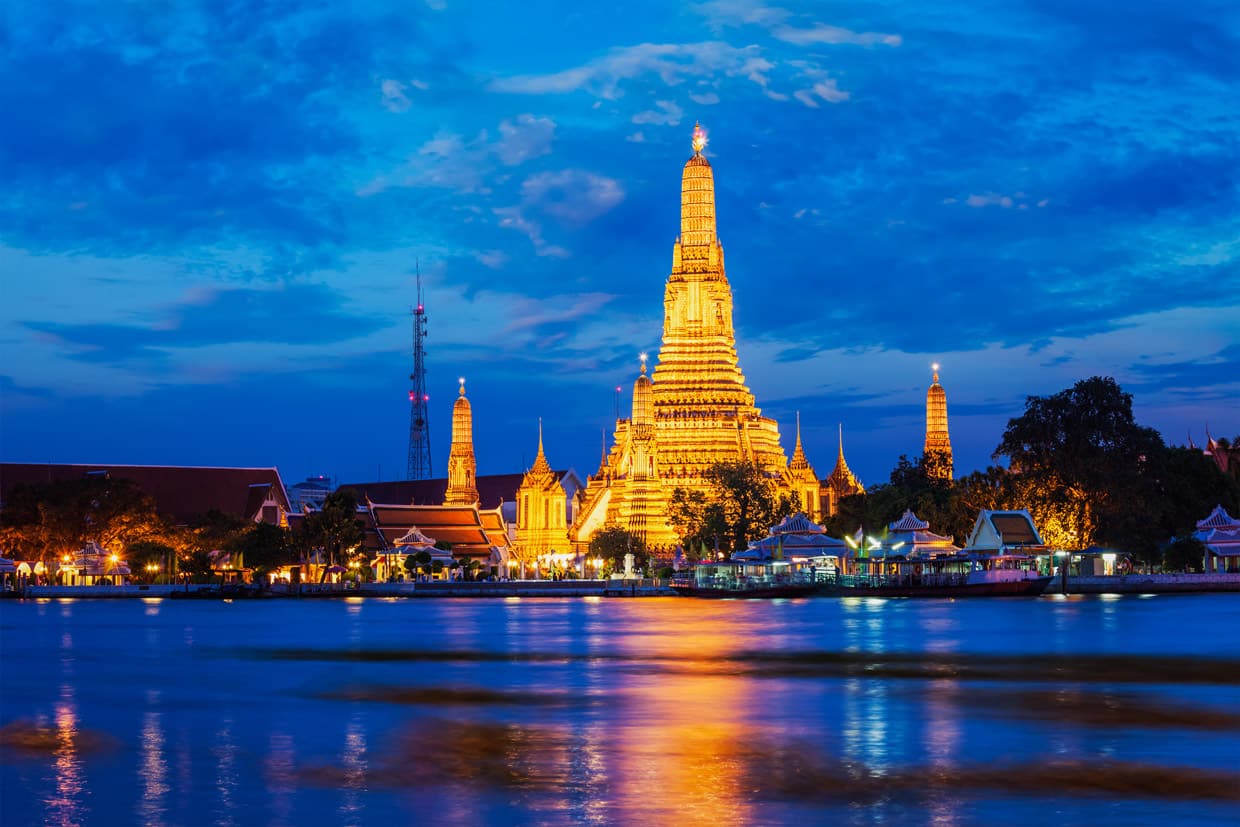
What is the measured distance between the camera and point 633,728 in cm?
2612

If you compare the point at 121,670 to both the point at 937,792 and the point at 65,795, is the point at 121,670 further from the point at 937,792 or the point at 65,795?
the point at 937,792

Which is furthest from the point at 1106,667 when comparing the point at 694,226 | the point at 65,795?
the point at 694,226

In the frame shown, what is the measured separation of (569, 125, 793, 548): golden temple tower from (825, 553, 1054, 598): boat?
17.9 meters

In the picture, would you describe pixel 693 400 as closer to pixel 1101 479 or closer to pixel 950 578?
pixel 950 578

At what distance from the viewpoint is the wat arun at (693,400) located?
343 feet

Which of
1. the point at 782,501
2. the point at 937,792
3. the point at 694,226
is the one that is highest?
the point at 694,226

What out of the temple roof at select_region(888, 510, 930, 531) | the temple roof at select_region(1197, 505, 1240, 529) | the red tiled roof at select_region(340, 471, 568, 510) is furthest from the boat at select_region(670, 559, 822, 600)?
the red tiled roof at select_region(340, 471, 568, 510)

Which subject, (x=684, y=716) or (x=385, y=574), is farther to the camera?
(x=385, y=574)

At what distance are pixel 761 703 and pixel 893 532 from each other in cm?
5715

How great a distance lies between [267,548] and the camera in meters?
95.8

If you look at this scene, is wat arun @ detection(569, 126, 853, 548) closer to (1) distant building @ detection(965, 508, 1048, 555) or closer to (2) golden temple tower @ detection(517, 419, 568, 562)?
(2) golden temple tower @ detection(517, 419, 568, 562)

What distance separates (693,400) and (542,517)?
718 inches

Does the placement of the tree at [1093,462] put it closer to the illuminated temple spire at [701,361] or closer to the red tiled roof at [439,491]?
the illuminated temple spire at [701,361]

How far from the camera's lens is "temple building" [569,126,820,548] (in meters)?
104
